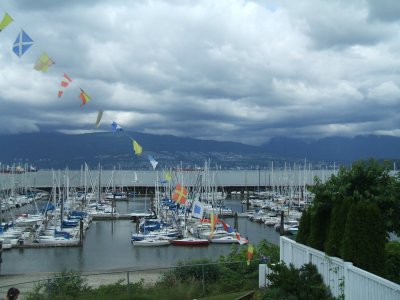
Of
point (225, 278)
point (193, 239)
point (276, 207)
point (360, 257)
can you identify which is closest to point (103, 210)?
point (276, 207)

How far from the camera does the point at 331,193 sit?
13391mm

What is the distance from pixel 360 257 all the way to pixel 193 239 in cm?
4598

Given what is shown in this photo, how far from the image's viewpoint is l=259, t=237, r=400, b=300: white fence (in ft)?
29.5

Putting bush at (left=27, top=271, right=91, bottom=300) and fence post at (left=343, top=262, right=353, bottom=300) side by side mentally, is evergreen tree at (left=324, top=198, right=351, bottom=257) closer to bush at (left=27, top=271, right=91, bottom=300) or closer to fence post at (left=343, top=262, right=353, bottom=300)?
fence post at (left=343, top=262, right=353, bottom=300)

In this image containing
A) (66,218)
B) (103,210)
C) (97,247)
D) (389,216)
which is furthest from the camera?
(103,210)

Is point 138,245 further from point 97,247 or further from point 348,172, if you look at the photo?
point 348,172

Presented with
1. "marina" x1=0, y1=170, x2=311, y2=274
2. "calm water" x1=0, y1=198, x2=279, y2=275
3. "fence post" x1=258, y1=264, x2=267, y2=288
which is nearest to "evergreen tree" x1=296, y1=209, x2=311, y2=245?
"fence post" x1=258, y1=264, x2=267, y2=288

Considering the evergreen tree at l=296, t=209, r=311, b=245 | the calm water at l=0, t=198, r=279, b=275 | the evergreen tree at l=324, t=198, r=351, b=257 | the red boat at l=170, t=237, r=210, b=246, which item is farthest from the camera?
the red boat at l=170, t=237, r=210, b=246

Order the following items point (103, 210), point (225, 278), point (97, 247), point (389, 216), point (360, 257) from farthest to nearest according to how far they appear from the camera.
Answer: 1. point (103, 210)
2. point (97, 247)
3. point (225, 278)
4. point (389, 216)
5. point (360, 257)

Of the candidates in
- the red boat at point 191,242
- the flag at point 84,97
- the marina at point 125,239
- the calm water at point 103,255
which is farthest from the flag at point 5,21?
the red boat at point 191,242

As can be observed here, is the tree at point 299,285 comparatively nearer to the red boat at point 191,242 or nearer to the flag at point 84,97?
the flag at point 84,97

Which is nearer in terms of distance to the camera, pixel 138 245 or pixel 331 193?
pixel 331 193

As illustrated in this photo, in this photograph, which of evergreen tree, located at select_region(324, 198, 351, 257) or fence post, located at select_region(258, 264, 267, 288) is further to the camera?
fence post, located at select_region(258, 264, 267, 288)

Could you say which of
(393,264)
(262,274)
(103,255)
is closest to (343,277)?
(393,264)
